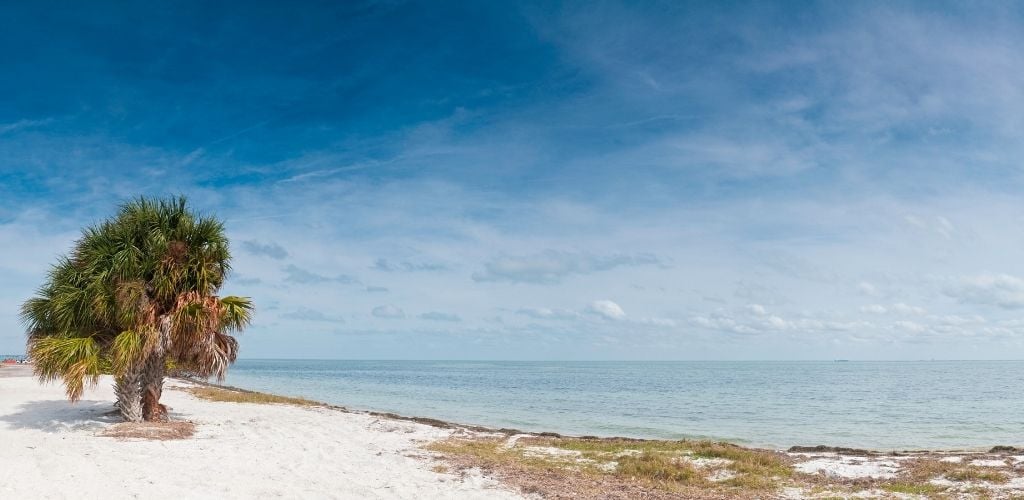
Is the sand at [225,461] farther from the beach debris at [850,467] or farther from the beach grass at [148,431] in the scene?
the beach debris at [850,467]

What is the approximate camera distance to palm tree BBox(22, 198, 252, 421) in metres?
→ 16.4

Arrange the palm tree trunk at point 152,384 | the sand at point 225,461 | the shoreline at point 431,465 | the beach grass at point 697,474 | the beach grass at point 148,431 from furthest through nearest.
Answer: the palm tree trunk at point 152,384
the beach grass at point 148,431
the beach grass at point 697,474
the shoreline at point 431,465
the sand at point 225,461

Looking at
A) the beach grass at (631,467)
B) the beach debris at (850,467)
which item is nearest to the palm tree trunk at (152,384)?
the beach grass at (631,467)

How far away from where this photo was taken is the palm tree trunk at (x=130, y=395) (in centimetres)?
1738

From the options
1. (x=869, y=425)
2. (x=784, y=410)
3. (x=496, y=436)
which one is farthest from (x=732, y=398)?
(x=496, y=436)

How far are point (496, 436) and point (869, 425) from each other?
21.7 meters

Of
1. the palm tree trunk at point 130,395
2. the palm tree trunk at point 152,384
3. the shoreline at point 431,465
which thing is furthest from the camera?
the palm tree trunk at point 152,384

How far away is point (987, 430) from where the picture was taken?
29.7m

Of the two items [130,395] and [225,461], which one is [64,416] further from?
[225,461]

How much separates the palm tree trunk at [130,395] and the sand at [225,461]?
2.50 ft

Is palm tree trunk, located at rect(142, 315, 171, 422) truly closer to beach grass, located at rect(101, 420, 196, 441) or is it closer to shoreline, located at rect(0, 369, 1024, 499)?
beach grass, located at rect(101, 420, 196, 441)

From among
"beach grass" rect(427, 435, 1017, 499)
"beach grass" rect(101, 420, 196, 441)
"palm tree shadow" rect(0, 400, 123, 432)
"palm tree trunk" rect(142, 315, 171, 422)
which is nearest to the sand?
"palm tree shadow" rect(0, 400, 123, 432)

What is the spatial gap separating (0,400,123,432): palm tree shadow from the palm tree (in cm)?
141

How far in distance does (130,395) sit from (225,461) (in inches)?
250
